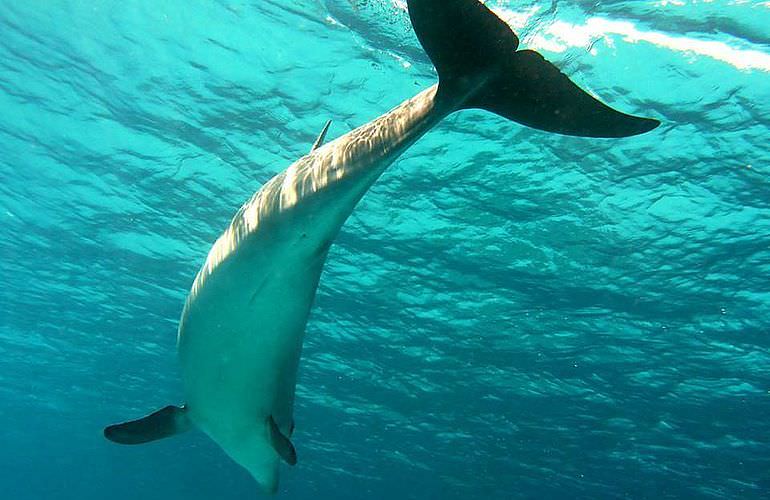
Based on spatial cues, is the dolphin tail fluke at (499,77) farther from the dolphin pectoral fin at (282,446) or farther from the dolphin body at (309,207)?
the dolphin pectoral fin at (282,446)

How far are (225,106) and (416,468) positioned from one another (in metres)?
27.7

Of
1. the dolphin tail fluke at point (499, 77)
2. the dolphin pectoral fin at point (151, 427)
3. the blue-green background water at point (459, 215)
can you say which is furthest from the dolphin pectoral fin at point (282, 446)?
the blue-green background water at point (459, 215)

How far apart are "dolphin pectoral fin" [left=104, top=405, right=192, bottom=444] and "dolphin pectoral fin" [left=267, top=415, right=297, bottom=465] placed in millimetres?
1664

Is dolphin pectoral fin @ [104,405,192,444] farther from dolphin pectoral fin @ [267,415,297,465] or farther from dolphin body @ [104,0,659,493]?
dolphin pectoral fin @ [267,415,297,465]

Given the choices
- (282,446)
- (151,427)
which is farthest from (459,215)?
(282,446)

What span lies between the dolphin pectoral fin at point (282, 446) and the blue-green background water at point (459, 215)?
647 centimetres

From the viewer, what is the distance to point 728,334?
1392 centimetres

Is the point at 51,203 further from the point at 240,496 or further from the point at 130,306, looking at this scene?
the point at 240,496

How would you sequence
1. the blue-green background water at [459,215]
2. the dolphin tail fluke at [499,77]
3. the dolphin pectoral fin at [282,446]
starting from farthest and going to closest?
the blue-green background water at [459,215]
the dolphin pectoral fin at [282,446]
the dolphin tail fluke at [499,77]

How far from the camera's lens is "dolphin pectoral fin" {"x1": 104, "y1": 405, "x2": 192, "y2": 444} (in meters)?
6.29

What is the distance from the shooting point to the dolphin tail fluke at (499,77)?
356 centimetres

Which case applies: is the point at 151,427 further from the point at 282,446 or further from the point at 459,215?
the point at 459,215

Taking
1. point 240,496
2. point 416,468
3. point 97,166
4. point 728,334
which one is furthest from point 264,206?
point 240,496

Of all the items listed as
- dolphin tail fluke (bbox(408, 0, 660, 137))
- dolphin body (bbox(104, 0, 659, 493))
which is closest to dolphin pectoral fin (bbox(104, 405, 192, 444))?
dolphin body (bbox(104, 0, 659, 493))
